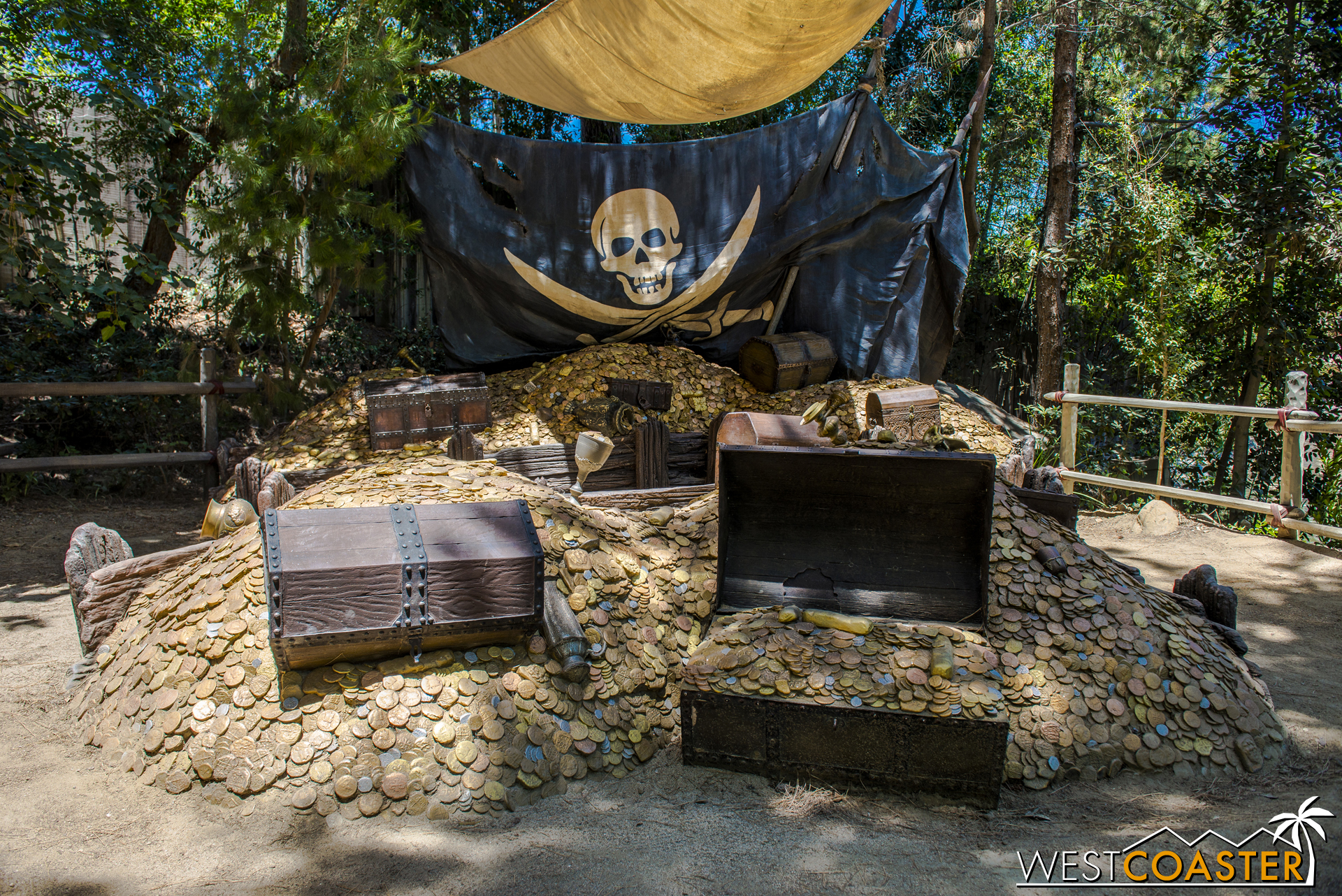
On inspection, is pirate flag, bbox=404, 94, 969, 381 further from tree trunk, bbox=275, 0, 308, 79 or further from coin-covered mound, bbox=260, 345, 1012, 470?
tree trunk, bbox=275, 0, 308, 79

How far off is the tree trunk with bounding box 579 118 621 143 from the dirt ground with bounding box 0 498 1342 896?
7.34m

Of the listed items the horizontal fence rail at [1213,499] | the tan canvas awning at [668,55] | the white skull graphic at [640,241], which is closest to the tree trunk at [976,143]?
the horizontal fence rail at [1213,499]

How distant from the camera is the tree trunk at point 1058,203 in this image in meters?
8.55

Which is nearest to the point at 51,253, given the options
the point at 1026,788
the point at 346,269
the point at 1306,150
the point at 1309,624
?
the point at 346,269

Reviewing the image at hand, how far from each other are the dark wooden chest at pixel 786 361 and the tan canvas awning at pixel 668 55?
224 cm

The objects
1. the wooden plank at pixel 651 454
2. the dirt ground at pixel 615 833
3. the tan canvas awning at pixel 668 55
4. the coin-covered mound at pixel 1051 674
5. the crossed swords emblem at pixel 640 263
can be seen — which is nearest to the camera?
the dirt ground at pixel 615 833

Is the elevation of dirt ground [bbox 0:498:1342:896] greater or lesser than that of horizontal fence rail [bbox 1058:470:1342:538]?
lesser

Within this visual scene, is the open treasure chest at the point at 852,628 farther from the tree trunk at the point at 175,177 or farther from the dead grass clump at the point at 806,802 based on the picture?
the tree trunk at the point at 175,177

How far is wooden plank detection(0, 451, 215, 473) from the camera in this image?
574cm

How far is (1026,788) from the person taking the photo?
2656 mm

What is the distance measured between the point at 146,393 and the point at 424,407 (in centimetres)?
235

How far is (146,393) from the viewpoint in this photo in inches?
244

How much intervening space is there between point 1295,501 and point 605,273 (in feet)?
18.1

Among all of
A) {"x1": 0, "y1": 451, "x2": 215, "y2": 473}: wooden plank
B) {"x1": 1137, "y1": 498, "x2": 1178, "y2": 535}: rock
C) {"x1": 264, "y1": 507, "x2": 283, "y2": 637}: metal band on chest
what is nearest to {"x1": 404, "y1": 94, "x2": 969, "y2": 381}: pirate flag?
{"x1": 0, "y1": 451, "x2": 215, "y2": 473}: wooden plank
